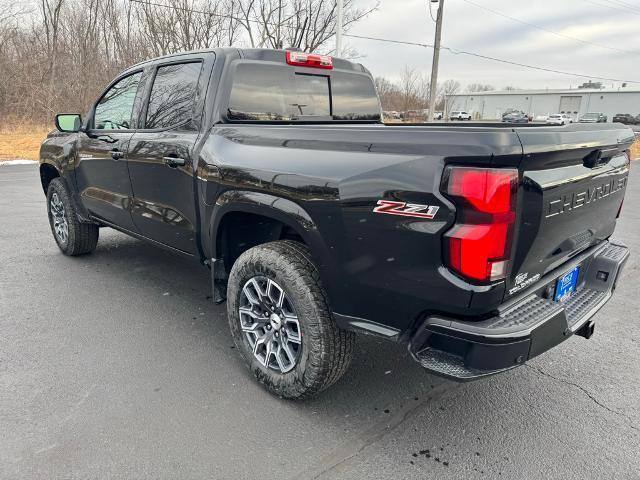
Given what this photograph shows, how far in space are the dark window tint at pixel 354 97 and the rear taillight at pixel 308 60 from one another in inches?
5.3

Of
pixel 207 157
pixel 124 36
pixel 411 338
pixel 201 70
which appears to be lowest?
pixel 411 338

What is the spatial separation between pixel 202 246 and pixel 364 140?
1.56m

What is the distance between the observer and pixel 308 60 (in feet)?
11.7

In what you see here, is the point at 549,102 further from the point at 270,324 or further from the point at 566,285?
the point at 270,324

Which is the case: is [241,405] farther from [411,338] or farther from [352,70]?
[352,70]

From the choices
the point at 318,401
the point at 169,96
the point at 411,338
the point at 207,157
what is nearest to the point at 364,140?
the point at 411,338

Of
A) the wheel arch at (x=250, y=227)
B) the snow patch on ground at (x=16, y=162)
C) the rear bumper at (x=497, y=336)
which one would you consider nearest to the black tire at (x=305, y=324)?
the wheel arch at (x=250, y=227)

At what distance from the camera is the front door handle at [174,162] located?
10.5ft

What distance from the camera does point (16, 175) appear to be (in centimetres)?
1173

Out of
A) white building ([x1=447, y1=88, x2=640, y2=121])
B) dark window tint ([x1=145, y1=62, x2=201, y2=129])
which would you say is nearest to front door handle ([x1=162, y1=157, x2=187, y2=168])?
dark window tint ([x1=145, y1=62, x2=201, y2=129])

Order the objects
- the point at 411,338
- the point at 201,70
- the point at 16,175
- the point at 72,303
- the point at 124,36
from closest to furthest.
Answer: the point at 411,338 → the point at 201,70 → the point at 72,303 → the point at 16,175 → the point at 124,36

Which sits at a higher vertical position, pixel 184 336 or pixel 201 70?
pixel 201 70

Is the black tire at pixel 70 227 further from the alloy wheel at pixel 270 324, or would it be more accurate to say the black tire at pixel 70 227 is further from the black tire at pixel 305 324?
the black tire at pixel 305 324

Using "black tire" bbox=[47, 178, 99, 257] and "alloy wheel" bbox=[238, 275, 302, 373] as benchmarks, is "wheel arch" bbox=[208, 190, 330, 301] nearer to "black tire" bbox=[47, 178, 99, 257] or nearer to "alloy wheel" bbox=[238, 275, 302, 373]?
"alloy wheel" bbox=[238, 275, 302, 373]
